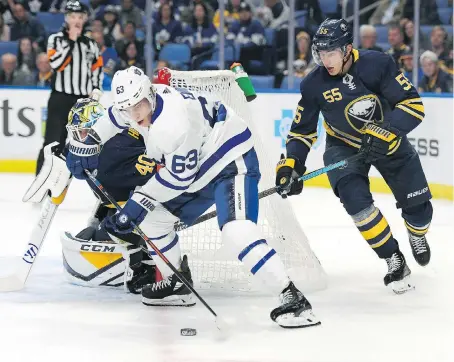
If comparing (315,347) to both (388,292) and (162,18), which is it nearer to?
(388,292)

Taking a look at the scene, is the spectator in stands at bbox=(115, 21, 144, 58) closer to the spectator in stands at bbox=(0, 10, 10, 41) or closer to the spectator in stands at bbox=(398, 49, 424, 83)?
the spectator in stands at bbox=(0, 10, 10, 41)

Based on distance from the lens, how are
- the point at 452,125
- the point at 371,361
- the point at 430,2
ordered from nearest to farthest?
1. the point at 371,361
2. the point at 452,125
3. the point at 430,2

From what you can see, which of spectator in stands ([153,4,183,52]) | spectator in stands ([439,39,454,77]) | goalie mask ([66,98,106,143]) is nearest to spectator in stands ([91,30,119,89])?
spectator in stands ([153,4,183,52])

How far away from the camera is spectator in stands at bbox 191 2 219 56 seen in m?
7.34

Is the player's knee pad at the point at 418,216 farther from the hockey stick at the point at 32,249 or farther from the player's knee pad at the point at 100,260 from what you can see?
the hockey stick at the point at 32,249

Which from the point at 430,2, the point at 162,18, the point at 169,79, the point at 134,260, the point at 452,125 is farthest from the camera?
the point at 162,18

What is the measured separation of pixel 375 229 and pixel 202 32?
12.6ft

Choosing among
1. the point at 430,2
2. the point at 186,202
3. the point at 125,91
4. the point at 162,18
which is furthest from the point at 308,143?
the point at 162,18

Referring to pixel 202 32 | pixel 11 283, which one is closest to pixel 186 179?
pixel 11 283

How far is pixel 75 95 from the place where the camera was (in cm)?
637

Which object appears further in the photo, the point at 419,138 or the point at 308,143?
the point at 419,138

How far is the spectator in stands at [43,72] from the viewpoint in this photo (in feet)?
25.0

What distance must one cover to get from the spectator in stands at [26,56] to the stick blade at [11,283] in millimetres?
3961

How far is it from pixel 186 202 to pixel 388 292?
880mm
